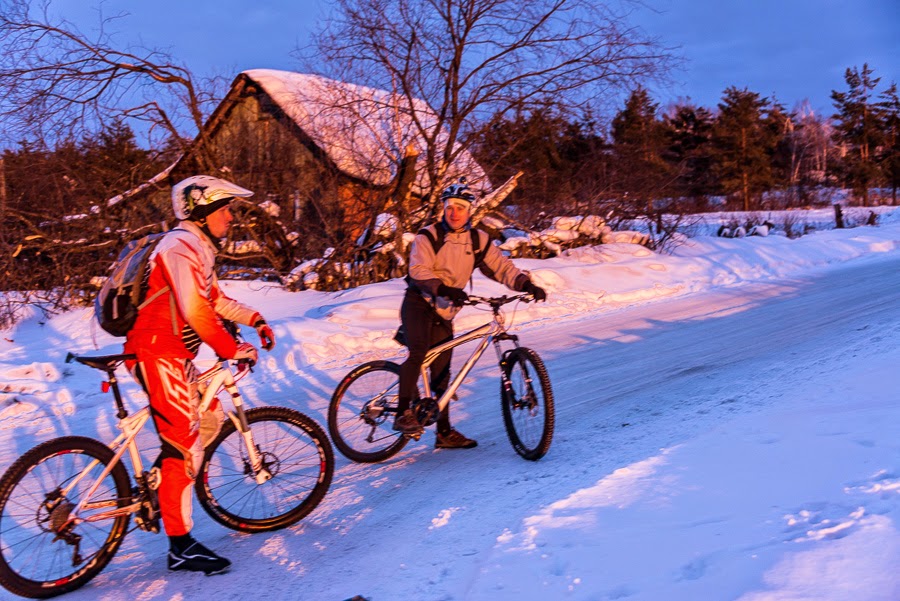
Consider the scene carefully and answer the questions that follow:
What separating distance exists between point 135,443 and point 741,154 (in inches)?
2099

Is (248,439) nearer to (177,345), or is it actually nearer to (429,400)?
(177,345)

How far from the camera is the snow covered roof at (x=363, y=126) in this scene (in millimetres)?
14609

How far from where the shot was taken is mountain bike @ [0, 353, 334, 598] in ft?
13.0

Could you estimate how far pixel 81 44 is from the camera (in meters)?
13.4

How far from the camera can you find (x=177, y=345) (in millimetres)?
4191

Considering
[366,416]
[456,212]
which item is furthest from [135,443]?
[456,212]

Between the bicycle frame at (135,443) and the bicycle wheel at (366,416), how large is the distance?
4.17ft

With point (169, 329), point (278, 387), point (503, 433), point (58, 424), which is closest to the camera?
point (169, 329)

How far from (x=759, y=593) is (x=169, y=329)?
3.05 meters

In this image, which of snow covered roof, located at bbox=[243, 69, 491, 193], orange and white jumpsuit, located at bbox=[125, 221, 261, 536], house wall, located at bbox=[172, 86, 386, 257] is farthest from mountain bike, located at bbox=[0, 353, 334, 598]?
house wall, located at bbox=[172, 86, 386, 257]

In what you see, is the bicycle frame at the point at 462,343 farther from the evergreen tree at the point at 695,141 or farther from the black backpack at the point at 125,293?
the evergreen tree at the point at 695,141

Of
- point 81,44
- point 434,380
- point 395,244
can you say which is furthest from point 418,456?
point 81,44

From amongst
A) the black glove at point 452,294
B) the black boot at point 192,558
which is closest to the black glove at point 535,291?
the black glove at point 452,294

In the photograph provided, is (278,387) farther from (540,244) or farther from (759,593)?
(540,244)
